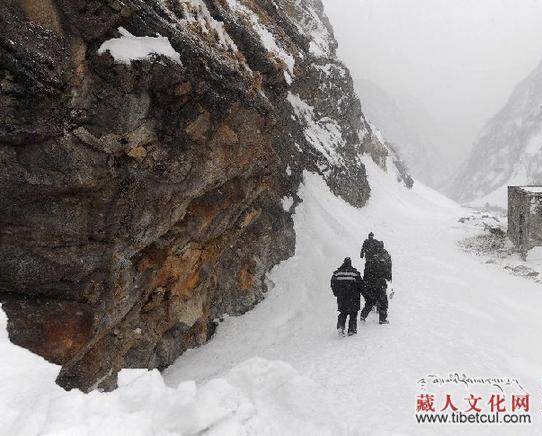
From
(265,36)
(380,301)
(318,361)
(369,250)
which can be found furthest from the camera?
(265,36)

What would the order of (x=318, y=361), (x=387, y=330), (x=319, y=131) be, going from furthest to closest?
(x=319, y=131), (x=387, y=330), (x=318, y=361)

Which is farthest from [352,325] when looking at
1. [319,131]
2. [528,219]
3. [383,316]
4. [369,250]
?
[319,131]

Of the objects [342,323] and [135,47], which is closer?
[135,47]

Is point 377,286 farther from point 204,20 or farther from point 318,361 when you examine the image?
point 204,20

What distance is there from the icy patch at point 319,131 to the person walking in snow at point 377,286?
11.4 m

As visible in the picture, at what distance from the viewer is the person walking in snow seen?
11.3 meters

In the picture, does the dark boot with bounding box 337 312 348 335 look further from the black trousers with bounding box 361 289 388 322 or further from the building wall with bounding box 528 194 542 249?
the building wall with bounding box 528 194 542 249

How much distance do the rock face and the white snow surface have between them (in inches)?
57.8

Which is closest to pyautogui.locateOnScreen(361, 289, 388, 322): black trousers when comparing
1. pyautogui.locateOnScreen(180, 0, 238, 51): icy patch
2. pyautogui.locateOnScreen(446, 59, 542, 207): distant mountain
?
pyautogui.locateOnScreen(180, 0, 238, 51): icy patch

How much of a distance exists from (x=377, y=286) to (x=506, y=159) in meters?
172

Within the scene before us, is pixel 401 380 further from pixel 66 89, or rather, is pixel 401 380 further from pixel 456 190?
pixel 456 190

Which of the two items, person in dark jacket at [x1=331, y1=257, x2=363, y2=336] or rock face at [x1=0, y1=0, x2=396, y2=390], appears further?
person in dark jacket at [x1=331, y1=257, x2=363, y2=336]

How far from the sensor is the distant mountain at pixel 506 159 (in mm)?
136125

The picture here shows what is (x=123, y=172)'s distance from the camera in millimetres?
8586
